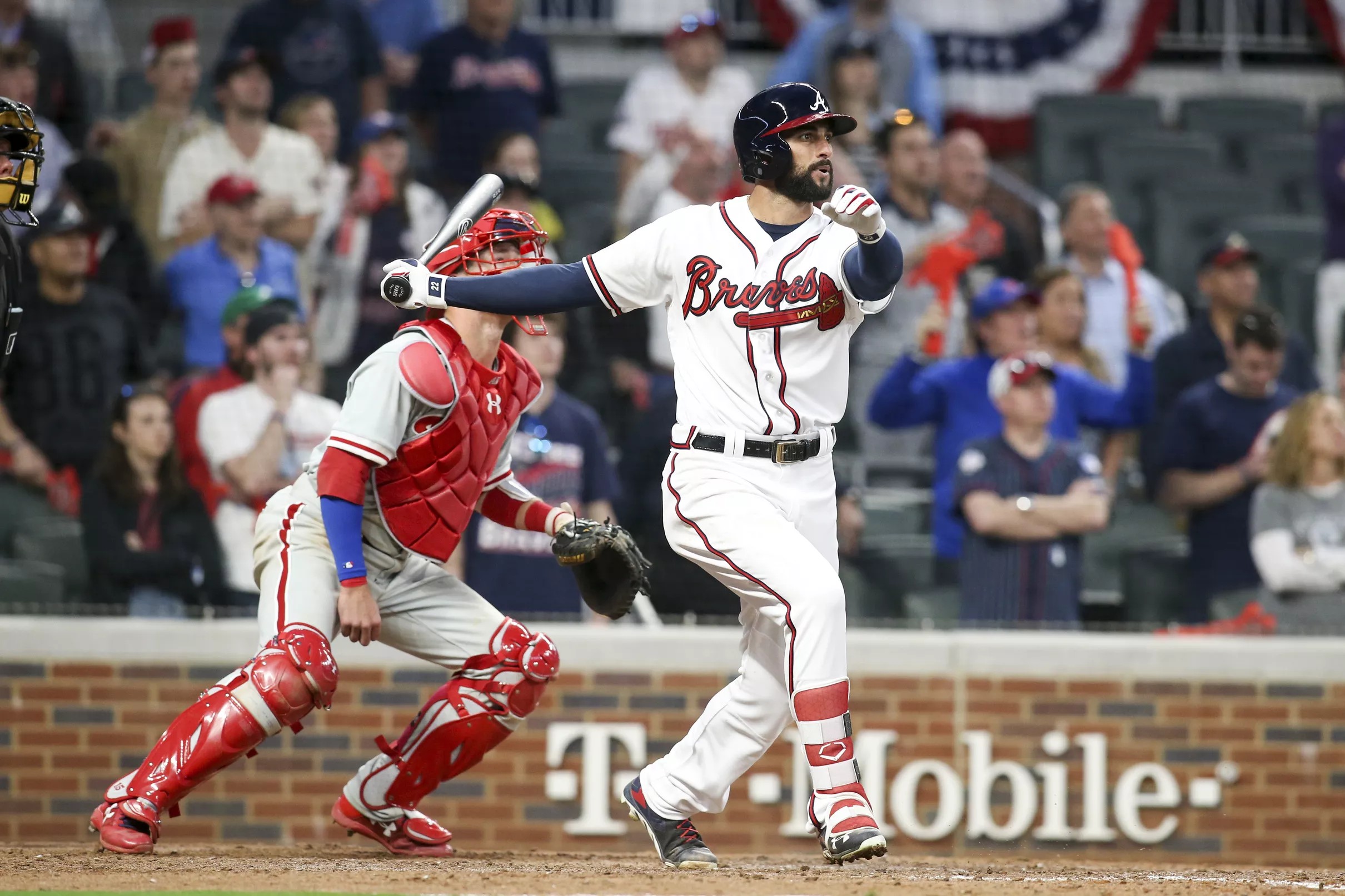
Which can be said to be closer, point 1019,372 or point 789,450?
point 789,450

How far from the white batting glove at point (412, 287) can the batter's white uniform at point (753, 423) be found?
0.37 m

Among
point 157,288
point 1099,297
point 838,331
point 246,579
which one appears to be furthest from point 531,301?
point 1099,297

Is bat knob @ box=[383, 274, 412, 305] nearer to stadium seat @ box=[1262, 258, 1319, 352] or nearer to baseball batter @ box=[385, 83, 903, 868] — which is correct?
baseball batter @ box=[385, 83, 903, 868]

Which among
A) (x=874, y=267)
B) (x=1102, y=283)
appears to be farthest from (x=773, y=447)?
(x=1102, y=283)

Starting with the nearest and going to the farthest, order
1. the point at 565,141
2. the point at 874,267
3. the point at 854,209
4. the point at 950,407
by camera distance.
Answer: the point at 854,209 → the point at 874,267 → the point at 950,407 → the point at 565,141

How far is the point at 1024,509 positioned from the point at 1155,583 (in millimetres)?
976

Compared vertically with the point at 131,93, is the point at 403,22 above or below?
above

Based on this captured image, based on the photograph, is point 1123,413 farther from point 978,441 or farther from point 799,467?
point 799,467

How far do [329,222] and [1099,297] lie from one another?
10.8 ft

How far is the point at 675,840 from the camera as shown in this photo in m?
4.41

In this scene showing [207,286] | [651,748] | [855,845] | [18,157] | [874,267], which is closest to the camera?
[855,845]

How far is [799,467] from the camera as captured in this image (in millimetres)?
4258

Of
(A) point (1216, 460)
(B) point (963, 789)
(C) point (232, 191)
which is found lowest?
(B) point (963, 789)

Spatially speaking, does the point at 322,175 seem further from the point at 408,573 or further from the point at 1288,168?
the point at 1288,168
